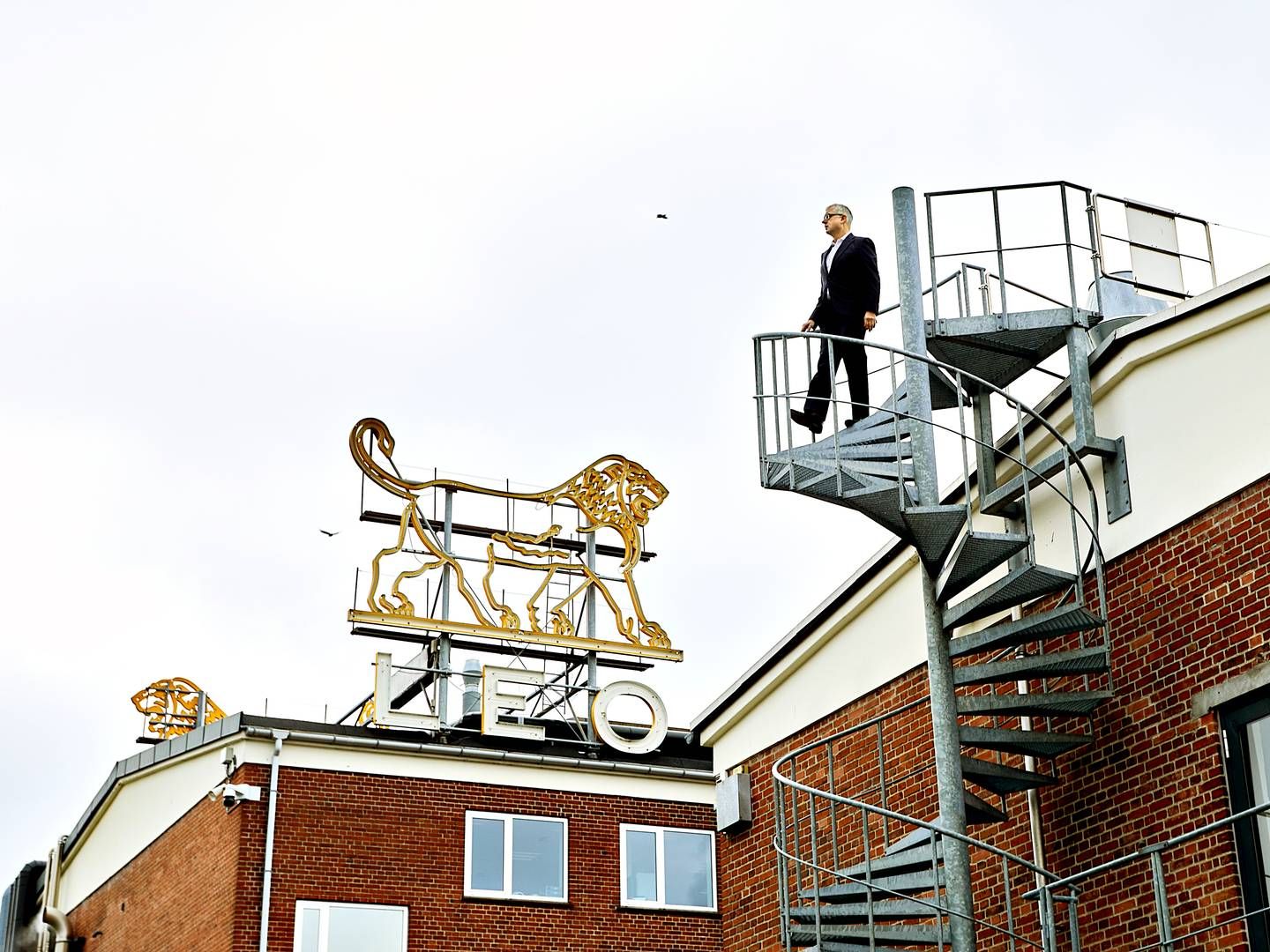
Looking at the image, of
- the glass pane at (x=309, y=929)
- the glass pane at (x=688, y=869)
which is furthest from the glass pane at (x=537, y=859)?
the glass pane at (x=309, y=929)

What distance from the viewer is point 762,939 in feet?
51.4

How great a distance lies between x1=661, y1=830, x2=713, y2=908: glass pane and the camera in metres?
23.3

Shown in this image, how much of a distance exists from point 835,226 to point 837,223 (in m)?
0.02

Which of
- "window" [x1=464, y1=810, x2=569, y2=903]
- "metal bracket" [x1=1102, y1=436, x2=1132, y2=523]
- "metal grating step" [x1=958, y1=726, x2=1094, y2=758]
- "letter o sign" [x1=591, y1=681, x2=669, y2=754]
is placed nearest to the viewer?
"metal grating step" [x1=958, y1=726, x2=1094, y2=758]

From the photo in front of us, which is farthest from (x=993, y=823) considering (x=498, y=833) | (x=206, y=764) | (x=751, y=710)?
(x=206, y=764)

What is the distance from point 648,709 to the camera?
24.4 m

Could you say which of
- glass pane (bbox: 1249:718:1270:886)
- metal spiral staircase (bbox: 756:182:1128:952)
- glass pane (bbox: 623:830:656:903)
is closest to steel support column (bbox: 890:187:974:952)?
metal spiral staircase (bbox: 756:182:1128:952)

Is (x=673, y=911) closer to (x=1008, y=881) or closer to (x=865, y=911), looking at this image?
(x=865, y=911)

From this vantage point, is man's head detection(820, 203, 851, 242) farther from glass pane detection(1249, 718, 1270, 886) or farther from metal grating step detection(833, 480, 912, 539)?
glass pane detection(1249, 718, 1270, 886)

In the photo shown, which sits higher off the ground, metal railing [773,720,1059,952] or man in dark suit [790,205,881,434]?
man in dark suit [790,205,881,434]

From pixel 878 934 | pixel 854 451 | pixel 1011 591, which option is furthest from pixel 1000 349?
pixel 878 934

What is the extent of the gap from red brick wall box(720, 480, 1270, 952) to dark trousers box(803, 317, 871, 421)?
216 cm

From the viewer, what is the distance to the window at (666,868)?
23.0 m

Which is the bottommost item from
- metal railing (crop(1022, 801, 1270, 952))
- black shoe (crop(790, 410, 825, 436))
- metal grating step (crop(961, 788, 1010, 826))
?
metal railing (crop(1022, 801, 1270, 952))
